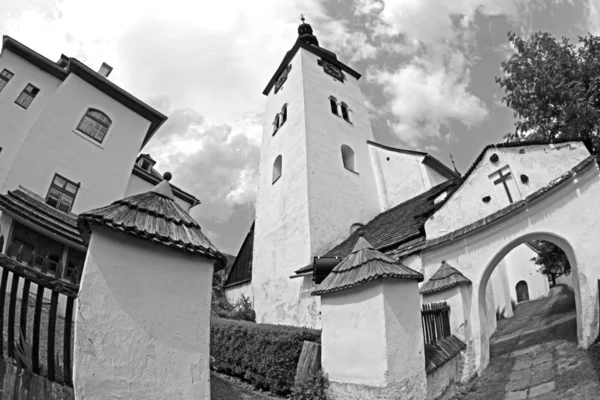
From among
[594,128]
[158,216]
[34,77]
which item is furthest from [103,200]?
[594,128]

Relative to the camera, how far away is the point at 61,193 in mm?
12945

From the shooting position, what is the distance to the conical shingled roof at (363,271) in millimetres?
5373

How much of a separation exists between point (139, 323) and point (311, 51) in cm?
1868

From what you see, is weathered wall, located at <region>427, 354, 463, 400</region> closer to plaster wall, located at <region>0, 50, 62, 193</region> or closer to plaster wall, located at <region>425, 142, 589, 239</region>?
plaster wall, located at <region>425, 142, 589, 239</region>

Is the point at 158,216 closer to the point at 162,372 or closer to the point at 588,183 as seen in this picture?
the point at 162,372

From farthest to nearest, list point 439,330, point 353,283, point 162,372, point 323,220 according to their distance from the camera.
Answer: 1. point 323,220
2. point 439,330
3. point 353,283
4. point 162,372

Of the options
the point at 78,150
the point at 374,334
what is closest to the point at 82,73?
the point at 78,150

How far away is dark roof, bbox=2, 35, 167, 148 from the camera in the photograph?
1378 cm

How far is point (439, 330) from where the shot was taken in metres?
6.85

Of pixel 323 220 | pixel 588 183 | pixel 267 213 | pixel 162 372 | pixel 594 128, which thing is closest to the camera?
pixel 162 372

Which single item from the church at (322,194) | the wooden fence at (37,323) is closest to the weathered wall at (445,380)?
the church at (322,194)

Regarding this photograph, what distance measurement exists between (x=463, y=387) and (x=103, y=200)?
1444 centimetres

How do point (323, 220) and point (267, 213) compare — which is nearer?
point (323, 220)

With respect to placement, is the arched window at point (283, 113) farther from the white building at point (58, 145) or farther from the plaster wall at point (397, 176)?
the white building at point (58, 145)
